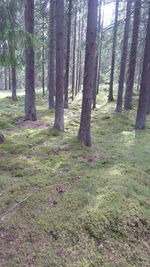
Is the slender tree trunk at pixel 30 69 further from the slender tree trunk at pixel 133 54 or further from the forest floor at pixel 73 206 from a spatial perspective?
the slender tree trunk at pixel 133 54

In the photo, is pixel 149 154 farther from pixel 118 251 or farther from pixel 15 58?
pixel 15 58

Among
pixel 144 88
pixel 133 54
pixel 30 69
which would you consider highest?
pixel 133 54

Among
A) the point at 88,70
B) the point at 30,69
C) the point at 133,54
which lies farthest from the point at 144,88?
the point at 30,69

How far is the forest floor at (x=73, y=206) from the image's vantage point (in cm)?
280

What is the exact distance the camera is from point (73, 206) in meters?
3.66

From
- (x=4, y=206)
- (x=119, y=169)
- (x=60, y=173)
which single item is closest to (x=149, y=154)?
(x=119, y=169)

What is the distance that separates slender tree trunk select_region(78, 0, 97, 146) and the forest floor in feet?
1.76

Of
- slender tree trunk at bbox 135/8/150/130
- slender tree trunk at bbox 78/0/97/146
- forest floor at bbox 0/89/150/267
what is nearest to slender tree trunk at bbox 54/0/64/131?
slender tree trunk at bbox 78/0/97/146

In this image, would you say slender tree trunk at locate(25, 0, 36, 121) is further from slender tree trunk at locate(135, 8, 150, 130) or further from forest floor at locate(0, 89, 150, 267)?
slender tree trunk at locate(135, 8, 150, 130)

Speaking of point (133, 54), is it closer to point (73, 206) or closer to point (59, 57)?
point (59, 57)

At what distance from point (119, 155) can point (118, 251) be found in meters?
3.95

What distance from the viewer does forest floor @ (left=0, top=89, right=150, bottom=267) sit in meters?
2.80

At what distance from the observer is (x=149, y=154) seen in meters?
6.94

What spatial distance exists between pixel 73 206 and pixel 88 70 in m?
4.36
